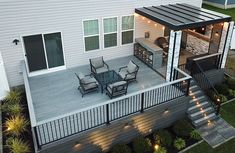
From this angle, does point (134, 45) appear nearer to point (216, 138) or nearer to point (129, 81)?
point (129, 81)

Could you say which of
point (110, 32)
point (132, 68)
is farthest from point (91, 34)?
point (132, 68)

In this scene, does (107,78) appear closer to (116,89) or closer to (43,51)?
(116,89)

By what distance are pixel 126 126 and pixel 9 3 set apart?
7018mm

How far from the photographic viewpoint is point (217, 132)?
33.7ft

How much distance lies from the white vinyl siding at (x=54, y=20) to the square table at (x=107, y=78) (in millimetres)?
1907

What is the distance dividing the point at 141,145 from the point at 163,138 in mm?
1022

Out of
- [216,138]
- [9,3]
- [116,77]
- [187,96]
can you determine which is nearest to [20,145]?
[116,77]

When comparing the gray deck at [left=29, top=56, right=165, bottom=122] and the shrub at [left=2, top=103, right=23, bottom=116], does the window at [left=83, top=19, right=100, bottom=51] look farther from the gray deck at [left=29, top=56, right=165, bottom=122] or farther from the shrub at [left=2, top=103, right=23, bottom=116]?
the shrub at [left=2, top=103, right=23, bottom=116]

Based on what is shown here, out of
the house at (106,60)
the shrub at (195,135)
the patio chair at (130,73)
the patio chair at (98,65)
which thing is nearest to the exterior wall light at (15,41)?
the house at (106,60)

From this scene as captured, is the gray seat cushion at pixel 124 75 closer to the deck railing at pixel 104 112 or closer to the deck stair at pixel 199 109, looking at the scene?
the deck railing at pixel 104 112

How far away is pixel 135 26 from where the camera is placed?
43.3 ft

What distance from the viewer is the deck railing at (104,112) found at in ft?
26.2

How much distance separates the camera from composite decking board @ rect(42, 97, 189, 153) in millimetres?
8156

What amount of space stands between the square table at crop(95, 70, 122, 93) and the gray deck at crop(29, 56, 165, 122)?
0.48m
